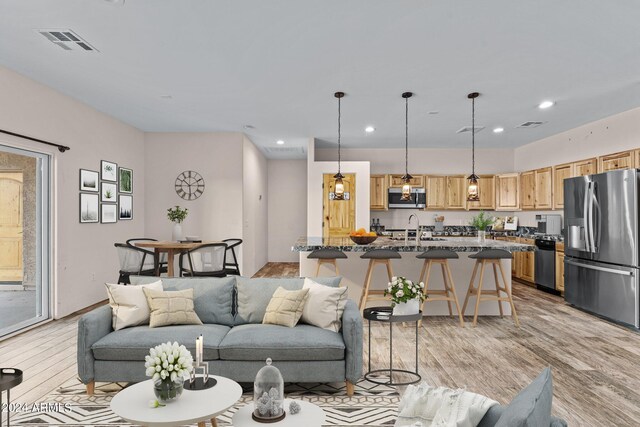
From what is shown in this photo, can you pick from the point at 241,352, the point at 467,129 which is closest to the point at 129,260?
the point at 241,352

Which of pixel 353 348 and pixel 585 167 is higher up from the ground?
pixel 585 167

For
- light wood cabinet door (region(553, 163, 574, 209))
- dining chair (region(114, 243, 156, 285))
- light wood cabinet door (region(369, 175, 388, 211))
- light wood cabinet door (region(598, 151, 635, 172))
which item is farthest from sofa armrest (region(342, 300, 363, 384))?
light wood cabinet door (region(369, 175, 388, 211))

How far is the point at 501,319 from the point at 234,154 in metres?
5.11

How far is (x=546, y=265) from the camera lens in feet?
24.2

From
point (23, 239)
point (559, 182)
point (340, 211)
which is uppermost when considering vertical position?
point (559, 182)

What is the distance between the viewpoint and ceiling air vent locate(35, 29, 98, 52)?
3.69 m

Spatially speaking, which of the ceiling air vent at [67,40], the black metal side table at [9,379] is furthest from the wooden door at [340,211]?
the black metal side table at [9,379]

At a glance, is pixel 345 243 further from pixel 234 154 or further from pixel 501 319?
pixel 234 154

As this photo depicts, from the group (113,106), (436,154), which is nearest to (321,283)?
(113,106)

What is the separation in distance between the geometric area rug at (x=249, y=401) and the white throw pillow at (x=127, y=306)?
0.49 meters

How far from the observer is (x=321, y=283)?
375cm

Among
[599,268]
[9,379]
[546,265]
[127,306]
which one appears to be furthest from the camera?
[546,265]

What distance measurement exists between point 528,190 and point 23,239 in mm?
8261

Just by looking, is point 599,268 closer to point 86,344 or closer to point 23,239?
point 86,344
